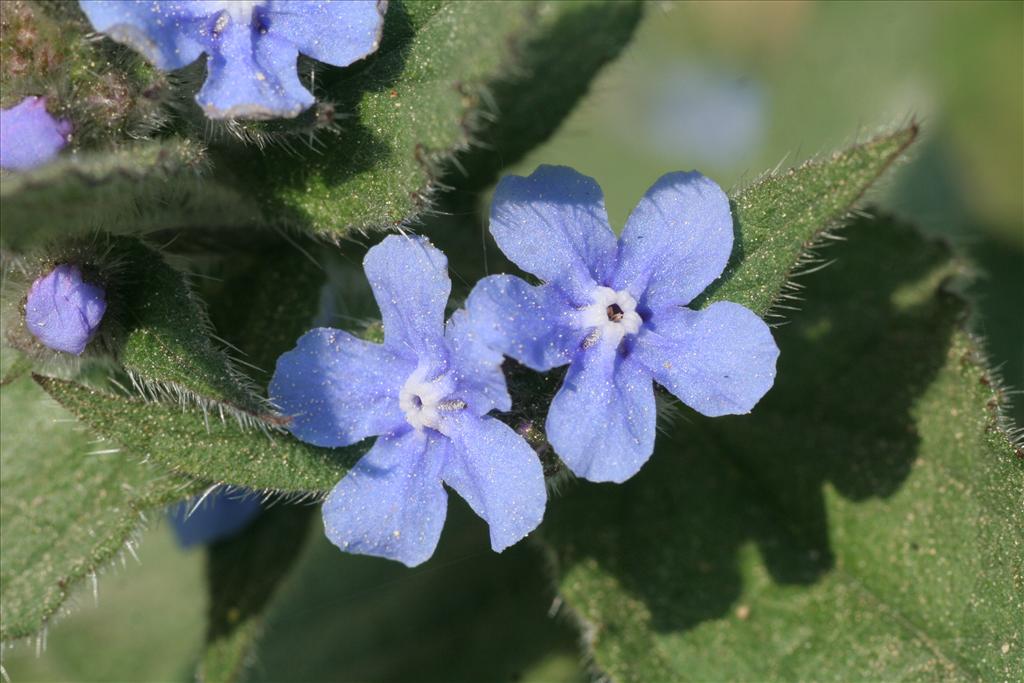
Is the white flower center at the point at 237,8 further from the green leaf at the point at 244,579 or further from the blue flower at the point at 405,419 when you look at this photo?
the green leaf at the point at 244,579

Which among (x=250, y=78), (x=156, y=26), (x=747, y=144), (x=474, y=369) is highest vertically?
(x=156, y=26)

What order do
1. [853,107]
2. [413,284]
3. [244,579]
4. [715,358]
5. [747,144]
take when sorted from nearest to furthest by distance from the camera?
1. [715,358]
2. [413,284]
3. [244,579]
4. [853,107]
5. [747,144]

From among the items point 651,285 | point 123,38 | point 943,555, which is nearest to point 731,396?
point 651,285

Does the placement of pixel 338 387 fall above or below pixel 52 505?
above

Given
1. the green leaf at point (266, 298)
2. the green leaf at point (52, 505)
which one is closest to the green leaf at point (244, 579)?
the green leaf at point (52, 505)

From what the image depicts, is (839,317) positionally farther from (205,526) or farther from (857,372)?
(205,526)

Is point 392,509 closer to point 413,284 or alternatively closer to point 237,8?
point 413,284

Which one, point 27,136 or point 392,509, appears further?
point 392,509

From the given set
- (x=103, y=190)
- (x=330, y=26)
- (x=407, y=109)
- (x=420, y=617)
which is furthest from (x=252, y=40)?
(x=420, y=617)
